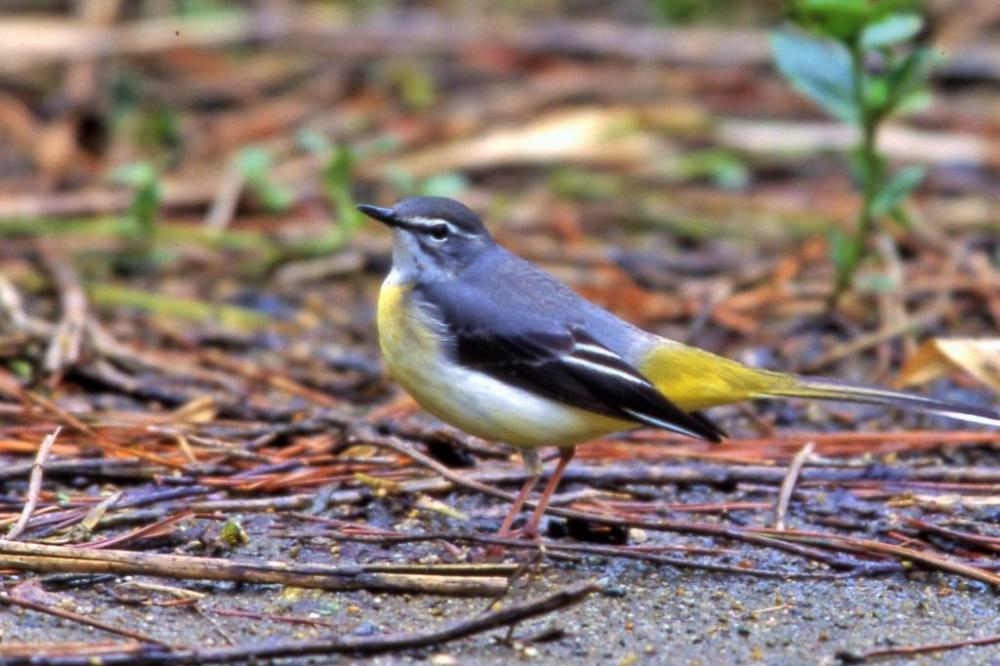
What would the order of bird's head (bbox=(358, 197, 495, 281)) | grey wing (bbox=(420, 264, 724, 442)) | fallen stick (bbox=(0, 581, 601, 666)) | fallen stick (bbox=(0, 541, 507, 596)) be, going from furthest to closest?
1. bird's head (bbox=(358, 197, 495, 281))
2. grey wing (bbox=(420, 264, 724, 442))
3. fallen stick (bbox=(0, 541, 507, 596))
4. fallen stick (bbox=(0, 581, 601, 666))

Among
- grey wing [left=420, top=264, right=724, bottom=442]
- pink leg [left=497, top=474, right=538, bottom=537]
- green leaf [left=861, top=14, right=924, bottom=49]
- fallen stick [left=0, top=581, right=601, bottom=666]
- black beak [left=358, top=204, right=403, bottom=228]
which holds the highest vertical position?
green leaf [left=861, top=14, right=924, bottom=49]

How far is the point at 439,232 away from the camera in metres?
5.83

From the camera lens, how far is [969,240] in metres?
8.87

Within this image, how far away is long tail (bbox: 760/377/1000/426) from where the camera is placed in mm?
5109

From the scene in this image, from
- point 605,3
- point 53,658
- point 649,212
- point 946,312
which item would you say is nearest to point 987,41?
point 605,3

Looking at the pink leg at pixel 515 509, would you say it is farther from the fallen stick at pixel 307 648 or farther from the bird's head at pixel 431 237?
the fallen stick at pixel 307 648

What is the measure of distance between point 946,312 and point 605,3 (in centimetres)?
597

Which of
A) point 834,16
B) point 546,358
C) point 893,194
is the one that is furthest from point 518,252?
point 546,358

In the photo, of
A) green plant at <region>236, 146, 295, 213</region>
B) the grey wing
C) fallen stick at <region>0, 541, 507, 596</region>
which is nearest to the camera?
fallen stick at <region>0, 541, 507, 596</region>

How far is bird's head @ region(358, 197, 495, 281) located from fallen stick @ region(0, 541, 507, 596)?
5.30ft

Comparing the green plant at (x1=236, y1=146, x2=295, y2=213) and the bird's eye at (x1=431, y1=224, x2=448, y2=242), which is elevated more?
the bird's eye at (x1=431, y1=224, x2=448, y2=242)

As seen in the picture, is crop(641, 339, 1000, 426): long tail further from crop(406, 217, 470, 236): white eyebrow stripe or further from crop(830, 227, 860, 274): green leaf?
crop(830, 227, 860, 274): green leaf

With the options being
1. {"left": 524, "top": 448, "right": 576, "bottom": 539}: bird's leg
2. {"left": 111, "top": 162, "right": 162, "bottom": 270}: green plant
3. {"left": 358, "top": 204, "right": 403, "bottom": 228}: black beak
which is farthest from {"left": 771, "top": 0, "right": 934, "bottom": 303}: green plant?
{"left": 111, "top": 162, "right": 162, "bottom": 270}: green plant

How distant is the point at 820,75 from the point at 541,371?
266 centimetres
